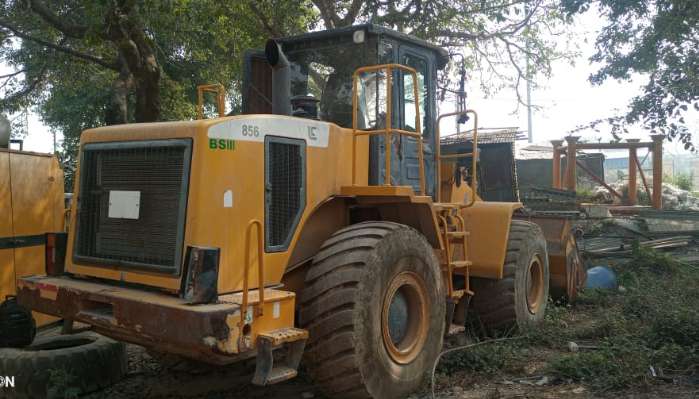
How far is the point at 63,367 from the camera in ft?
16.7

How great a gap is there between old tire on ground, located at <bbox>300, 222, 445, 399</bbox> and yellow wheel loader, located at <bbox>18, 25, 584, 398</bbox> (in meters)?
0.01

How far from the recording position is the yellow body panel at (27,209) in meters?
6.67

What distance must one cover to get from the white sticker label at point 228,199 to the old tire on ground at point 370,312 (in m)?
0.73

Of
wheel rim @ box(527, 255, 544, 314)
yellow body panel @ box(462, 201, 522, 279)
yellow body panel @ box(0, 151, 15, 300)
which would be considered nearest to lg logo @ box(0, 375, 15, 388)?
yellow body panel @ box(0, 151, 15, 300)

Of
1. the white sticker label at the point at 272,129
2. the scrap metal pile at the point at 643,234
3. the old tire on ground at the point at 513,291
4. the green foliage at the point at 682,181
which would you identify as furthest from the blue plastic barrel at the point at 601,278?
the green foliage at the point at 682,181

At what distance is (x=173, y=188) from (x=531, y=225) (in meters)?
4.49

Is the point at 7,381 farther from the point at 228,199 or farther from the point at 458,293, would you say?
the point at 458,293

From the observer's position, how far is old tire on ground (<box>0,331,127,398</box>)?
499 cm

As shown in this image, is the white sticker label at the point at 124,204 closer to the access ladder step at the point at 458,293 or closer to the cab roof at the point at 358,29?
the cab roof at the point at 358,29

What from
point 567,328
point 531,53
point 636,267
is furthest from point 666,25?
point 531,53

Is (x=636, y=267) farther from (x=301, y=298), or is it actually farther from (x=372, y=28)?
(x=301, y=298)

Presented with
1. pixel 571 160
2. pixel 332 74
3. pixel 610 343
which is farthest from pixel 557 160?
pixel 332 74

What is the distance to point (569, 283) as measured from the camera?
27.5ft

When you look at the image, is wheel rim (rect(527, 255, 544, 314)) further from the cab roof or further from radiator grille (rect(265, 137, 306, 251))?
radiator grille (rect(265, 137, 306, 251))
